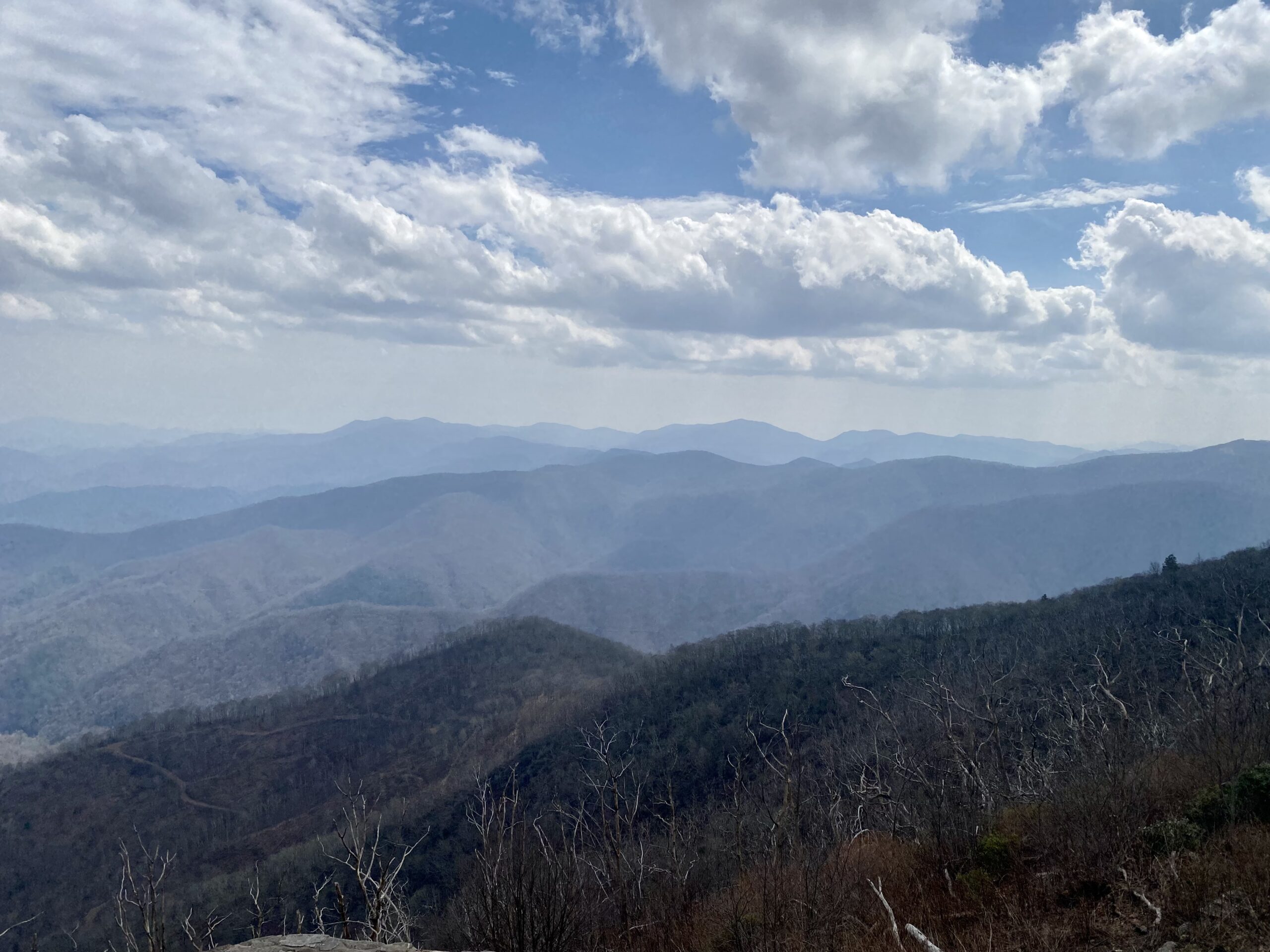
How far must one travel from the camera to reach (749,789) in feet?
135

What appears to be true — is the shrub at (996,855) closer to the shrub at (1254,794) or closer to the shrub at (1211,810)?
the shrub at (1211,810)

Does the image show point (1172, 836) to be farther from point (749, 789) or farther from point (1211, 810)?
point (749, 789)

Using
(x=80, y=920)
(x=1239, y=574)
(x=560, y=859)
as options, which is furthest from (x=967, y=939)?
(x=80, y=920)

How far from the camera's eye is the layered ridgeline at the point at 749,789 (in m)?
11.2

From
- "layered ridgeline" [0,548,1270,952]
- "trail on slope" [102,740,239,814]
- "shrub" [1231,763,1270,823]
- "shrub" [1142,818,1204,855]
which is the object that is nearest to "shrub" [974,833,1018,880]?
"layered ridgeline" [0,548,1270,952]

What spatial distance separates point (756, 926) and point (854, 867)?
327cm

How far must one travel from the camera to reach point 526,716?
140 metres

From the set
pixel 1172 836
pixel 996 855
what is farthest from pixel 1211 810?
pixel 996 855

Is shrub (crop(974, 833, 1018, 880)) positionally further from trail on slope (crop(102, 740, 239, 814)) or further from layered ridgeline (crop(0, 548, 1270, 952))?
trail on slope (crop(102, 740, 239, 814))

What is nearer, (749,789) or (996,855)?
(996,855)

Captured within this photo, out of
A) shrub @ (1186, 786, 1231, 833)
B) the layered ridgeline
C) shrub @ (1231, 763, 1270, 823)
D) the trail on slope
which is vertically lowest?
the trail on slope

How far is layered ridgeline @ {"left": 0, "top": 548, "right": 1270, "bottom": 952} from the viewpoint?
11.2 m

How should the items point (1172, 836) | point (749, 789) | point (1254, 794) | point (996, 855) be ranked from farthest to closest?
1. point (749, 789)
2. point (996, 855)
3. point (1254, 794)
4. point (1172, 836)

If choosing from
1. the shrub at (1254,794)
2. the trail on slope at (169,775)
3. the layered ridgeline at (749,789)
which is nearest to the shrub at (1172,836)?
the layered ridgeline at (749,789)
